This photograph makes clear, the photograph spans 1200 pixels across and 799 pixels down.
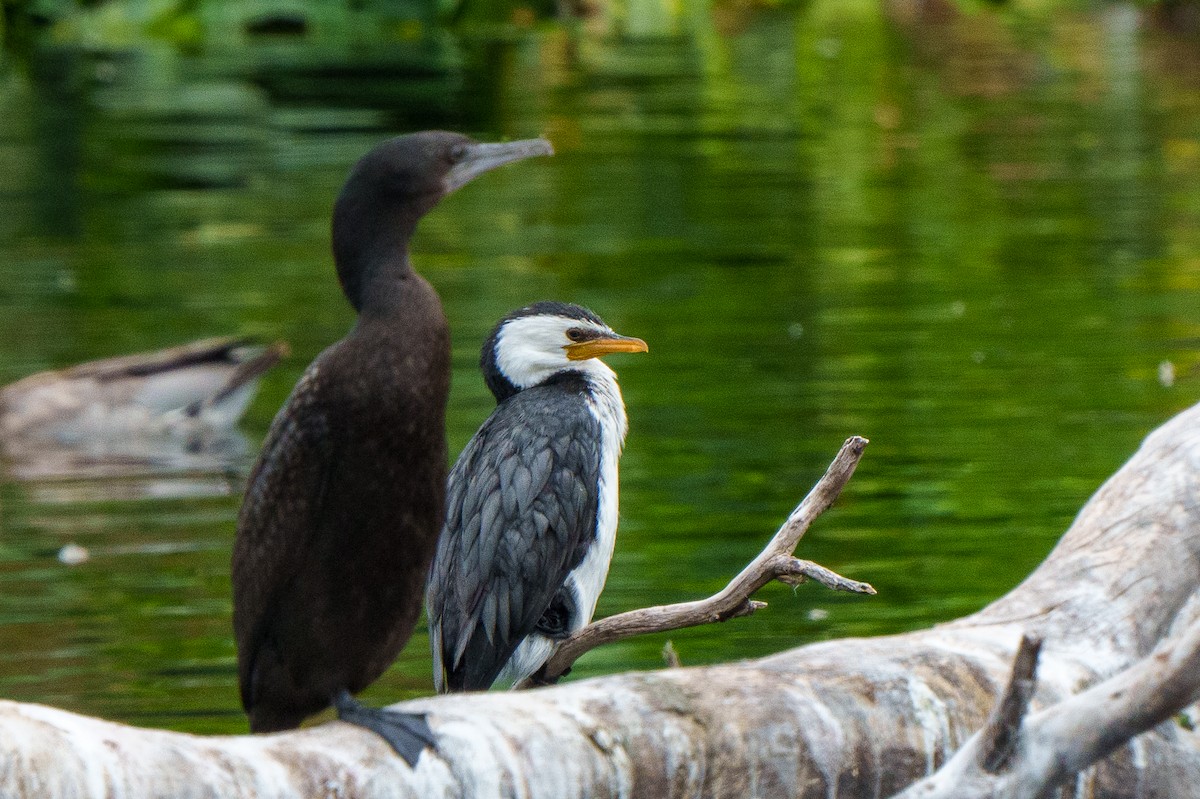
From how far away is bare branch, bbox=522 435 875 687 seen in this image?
11.8 ft

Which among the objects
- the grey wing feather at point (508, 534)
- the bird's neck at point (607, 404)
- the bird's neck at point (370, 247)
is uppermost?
the bird's neck at point (370, 247)

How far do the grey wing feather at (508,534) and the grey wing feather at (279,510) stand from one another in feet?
2.64

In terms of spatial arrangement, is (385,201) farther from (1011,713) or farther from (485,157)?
(1011,713)

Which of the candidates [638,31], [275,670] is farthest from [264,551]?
[638,31]

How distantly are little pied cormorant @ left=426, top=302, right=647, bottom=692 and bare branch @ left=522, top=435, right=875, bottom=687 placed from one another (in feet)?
1.77

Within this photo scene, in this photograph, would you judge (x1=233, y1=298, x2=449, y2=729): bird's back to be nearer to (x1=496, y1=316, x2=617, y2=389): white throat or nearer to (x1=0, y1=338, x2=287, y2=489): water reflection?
(x1=496, y1=316, x2=617, y2=389): white throat

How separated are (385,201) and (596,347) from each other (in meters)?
1.17

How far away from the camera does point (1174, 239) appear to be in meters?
13.1

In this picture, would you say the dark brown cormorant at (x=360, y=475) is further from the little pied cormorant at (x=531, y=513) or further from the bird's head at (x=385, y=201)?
the little pied cormorant at (x=531, y=513)

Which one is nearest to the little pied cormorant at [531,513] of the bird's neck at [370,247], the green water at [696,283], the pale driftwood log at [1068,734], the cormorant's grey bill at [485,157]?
the cormorant's grey bill at [485,157]

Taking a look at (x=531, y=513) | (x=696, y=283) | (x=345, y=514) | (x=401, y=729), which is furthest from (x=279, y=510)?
(x=696, y=283)

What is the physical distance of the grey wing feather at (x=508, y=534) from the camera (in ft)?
14.3

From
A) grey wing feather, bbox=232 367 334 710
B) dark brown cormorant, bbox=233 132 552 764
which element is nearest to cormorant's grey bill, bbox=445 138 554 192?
dark brown cormorant, bbox=233 132 552 764

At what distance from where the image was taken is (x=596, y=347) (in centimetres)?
463
